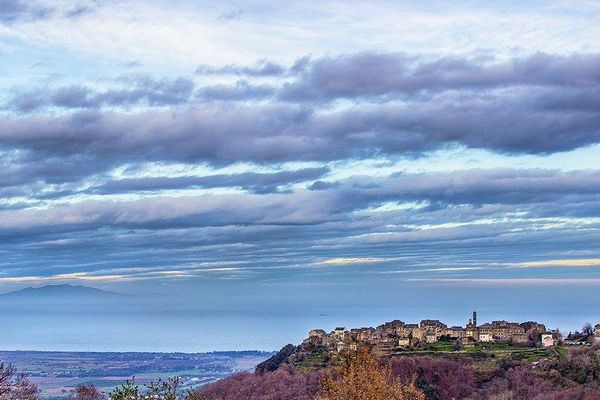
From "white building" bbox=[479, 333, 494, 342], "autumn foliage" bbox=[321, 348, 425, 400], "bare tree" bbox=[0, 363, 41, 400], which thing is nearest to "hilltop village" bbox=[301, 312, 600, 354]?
"white building" bbox=[479, 333, 494, 342]

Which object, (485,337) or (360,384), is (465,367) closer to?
(485,337)

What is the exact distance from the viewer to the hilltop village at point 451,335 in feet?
395

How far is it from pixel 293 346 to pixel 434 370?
35.1 m

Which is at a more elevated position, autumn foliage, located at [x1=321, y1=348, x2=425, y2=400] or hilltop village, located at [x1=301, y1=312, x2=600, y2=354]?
hilltop village, located at [x1=301, y1=312, x2=600, y2=354]

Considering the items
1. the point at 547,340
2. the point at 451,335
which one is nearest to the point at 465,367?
the point at 547,340

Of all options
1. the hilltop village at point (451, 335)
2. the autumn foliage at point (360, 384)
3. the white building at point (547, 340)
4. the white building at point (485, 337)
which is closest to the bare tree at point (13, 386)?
the autumn foliage at point (360, 384)

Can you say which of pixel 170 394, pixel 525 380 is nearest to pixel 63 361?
pixel 525 380

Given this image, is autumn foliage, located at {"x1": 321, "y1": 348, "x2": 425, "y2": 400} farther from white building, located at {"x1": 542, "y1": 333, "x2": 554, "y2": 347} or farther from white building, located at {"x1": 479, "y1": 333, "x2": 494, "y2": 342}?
white building, located at {"x1": 479, "y1": 333, "x2": 494, "y2": 342}

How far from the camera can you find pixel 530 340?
4808 inches

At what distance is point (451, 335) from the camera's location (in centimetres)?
13150

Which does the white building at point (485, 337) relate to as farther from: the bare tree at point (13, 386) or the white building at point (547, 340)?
the bare tree at point (13, 386)

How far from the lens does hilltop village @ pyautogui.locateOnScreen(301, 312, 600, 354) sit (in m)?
120

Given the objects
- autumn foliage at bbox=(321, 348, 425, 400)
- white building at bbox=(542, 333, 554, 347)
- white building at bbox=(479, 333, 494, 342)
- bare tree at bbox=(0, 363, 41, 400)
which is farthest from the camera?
white building at bbox=(479, 333, 494, 342)

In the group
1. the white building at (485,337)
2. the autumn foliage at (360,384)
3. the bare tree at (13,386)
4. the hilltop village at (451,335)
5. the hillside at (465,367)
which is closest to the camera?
the autumn foliage at (360,384)
